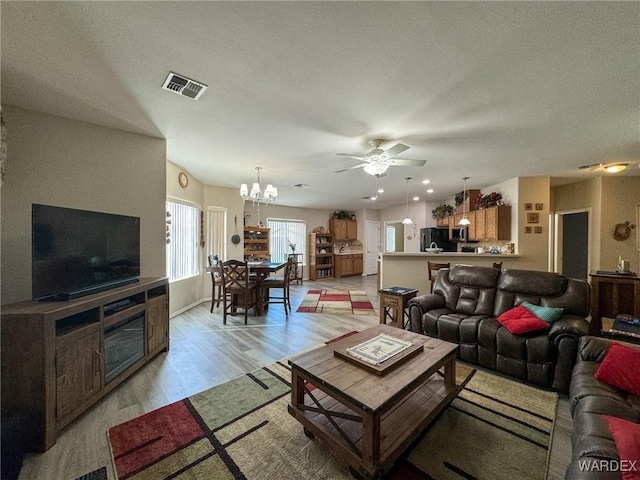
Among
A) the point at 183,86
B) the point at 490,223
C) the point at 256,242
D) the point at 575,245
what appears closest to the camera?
the point at 183,86

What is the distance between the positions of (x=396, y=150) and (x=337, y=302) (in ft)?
11.4

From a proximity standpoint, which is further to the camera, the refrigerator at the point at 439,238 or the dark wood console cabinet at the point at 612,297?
the refrigerator at the point at 439,238

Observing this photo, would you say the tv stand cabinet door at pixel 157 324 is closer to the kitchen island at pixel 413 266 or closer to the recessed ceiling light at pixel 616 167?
the kitchen island at pixel 413 266

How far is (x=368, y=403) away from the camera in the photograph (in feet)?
4.17

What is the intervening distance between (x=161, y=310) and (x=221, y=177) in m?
2.78

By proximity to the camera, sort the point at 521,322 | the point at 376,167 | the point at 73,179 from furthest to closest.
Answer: the point at 376,167 → the point at 73,179 → the point at 521,322

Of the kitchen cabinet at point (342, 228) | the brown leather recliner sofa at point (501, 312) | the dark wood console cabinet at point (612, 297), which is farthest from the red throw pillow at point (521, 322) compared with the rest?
the kitchen cabinet at point (342, 228)

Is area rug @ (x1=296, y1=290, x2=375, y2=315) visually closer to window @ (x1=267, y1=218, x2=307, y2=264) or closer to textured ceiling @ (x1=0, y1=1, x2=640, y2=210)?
window @ (x1=267, y1=218, x2=307, y2=264)

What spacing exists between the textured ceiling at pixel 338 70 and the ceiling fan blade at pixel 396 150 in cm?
23

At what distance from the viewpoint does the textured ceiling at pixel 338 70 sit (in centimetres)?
135

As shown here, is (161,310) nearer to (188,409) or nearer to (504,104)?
(188,409)

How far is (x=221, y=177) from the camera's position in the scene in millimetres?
4781

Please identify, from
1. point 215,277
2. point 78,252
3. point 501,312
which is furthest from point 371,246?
point 78,252

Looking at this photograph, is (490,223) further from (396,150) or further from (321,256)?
(321,256)
